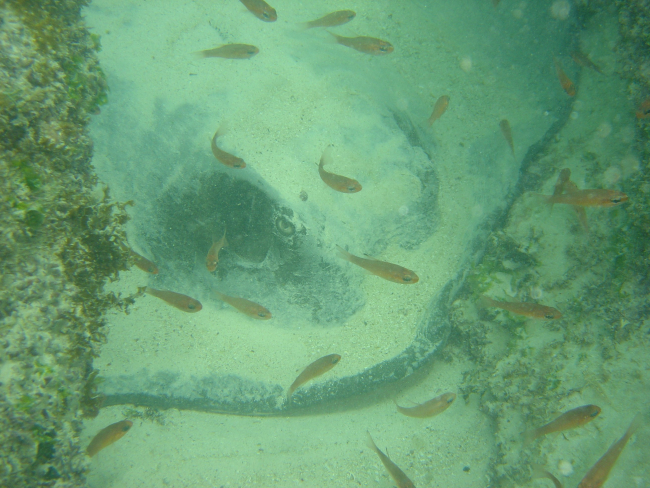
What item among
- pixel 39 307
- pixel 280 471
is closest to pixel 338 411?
pixel 280 471

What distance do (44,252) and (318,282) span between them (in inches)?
108

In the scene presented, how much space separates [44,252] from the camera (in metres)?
2.12

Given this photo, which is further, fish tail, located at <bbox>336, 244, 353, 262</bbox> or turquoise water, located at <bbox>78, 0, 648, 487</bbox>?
fish tail, located at <bbox>336, 244, 353, 262</bbox>

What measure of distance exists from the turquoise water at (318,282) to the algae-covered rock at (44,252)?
1380 millimetres

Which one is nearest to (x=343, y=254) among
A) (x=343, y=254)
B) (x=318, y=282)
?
(x=343, y=254)

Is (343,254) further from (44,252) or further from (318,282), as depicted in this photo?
(44,252)

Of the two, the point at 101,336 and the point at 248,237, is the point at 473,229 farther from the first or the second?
the point at 101,336

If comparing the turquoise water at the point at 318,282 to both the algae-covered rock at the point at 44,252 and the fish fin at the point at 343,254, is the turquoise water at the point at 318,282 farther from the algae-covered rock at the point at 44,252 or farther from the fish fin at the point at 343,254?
the algae-covered rock at the point at 44,252

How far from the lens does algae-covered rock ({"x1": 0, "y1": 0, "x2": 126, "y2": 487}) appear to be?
190 cm

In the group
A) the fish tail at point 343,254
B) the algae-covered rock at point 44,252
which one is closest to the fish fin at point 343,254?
the fish tail at point 343,254

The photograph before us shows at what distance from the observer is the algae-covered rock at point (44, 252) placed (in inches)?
74.8

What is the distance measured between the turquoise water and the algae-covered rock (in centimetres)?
138

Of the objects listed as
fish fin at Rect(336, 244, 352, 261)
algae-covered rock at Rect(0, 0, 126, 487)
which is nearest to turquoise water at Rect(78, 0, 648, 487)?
fish fin at Rect(336, 244, 352, 261)

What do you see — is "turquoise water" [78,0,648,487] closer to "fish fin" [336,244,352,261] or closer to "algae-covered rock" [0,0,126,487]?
"fish fin" [336,244,352,261]
